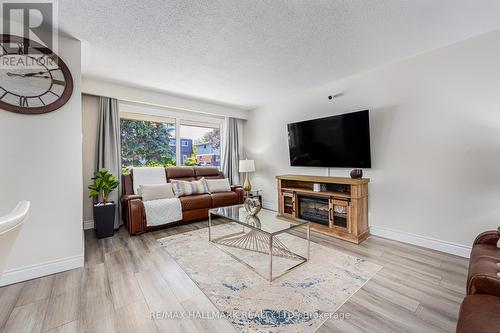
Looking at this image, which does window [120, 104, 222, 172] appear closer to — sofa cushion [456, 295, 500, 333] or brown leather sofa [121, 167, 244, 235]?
brown leather sofa [121, 167, 244, 235]

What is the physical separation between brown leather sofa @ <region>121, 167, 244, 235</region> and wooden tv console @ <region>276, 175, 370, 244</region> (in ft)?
3.85

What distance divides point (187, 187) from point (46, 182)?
197 centimetres

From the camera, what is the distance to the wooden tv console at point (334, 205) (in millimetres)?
2742

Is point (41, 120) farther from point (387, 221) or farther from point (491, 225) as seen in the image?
point (491, 225)

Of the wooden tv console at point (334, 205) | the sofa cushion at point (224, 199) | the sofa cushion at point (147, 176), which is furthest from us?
the sofa cushion at point (224, 199)

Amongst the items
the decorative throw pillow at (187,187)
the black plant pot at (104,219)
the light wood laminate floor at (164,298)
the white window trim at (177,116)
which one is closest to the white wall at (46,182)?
the light wood laminate floor at (164,298)

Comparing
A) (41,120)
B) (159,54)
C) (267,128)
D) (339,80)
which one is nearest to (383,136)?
(339,80)

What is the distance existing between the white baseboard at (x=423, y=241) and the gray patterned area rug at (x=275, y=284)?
96 centimetres

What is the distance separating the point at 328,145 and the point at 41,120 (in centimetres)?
357

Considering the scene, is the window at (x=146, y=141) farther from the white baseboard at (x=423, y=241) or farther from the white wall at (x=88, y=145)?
the white baseboard at (x=423, y=241)

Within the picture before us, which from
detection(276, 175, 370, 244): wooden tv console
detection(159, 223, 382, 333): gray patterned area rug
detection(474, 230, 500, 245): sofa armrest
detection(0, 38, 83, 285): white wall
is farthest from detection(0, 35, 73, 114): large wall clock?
detection(474, 230, 500, 245): sofa armrest

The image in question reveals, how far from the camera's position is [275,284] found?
1.81m

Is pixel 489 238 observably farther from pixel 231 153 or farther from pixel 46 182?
pixel 231 153

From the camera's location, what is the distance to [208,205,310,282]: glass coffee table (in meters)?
2.06
